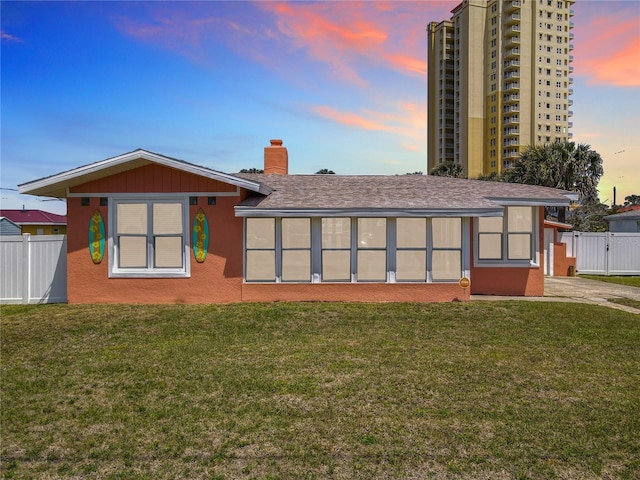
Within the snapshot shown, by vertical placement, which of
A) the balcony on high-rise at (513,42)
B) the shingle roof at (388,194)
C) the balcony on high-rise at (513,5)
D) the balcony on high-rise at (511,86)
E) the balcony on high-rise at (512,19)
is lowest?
the shingle roof at (388,194)

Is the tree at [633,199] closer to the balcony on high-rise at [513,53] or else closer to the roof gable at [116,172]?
the balcony on high-rise at [513,53]

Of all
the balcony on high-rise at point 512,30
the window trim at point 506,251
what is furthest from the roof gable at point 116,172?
the balcony on high-rise at point 512,30

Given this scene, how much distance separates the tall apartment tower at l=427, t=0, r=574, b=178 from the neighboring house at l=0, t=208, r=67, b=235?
68.1 metres

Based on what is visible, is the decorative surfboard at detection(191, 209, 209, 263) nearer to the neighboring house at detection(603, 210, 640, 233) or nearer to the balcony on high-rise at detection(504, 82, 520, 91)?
the neighboring house at detection(603, 210, 640, 233)

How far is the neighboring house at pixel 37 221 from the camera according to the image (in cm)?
4453

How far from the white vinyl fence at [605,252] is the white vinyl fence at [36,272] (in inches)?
812

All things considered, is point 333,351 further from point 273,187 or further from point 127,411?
point 273,187

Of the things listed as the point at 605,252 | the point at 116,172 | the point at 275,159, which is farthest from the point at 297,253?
the point at 605,252

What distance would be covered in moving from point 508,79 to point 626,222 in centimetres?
5622

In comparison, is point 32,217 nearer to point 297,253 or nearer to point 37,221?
point 37,221

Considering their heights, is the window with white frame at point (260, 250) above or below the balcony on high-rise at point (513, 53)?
below

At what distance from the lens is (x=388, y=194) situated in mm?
13195

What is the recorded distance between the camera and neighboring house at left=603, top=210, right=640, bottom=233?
32588 millimetres

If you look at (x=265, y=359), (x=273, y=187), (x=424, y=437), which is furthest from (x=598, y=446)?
(x=273, y=187)
